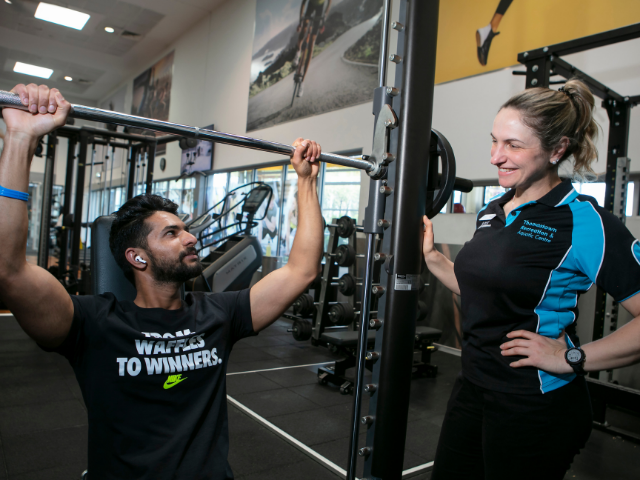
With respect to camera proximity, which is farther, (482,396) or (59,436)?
(59,436)

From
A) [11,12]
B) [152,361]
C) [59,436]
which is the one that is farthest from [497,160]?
[11,12]

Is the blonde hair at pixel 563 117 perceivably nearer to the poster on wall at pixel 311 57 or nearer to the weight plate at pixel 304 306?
the weight plate at pixel 304 306

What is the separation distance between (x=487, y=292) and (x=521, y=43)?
3522 mm

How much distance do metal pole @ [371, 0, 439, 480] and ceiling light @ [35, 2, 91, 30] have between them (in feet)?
31.2

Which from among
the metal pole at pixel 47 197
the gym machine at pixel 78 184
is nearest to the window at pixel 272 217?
the gym machine at pixel 78 184

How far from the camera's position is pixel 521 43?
149 inches

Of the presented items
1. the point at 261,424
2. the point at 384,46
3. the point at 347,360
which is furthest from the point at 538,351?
the point at 347,360

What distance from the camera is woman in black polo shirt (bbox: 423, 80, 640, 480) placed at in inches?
Result: 36.7

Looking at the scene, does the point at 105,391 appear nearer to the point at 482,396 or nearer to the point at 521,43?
the point at 482,396

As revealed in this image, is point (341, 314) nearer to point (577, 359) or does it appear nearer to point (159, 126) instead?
point (577, 359)

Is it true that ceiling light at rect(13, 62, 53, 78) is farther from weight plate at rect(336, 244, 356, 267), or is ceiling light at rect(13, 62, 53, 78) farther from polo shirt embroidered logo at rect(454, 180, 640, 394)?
polo shirt embroidered logo at rect(454, 180, 640, 394)

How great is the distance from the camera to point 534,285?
95 centimetres

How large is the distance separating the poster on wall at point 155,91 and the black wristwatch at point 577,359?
9756 millimetres

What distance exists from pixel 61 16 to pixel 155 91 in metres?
2.33
